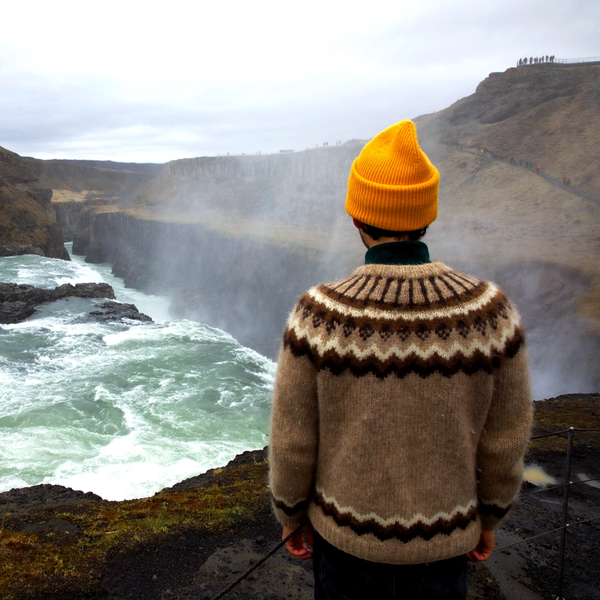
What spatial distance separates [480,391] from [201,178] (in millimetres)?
82707

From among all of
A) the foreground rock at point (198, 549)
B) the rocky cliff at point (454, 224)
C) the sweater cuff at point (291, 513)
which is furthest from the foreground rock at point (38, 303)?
the sweater cuff at point (291, 513)

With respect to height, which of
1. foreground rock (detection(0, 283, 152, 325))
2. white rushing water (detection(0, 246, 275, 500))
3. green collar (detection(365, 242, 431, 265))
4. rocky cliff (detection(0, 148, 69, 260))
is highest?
green collar (detection(365, 242, 431, 265))

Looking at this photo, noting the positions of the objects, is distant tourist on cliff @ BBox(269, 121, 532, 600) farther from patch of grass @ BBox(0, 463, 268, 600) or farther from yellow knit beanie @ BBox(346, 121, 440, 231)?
patch of grass @ BBox(0, 463, 268, 600)

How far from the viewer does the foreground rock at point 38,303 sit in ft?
88.4

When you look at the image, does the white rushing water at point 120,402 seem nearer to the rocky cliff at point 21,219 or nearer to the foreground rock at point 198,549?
the foreground rock at point 198,549

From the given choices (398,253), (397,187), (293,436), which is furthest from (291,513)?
(397,187)

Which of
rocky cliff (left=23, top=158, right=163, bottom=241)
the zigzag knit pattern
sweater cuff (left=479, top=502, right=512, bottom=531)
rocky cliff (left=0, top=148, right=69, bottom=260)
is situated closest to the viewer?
the zigzag knit pattern

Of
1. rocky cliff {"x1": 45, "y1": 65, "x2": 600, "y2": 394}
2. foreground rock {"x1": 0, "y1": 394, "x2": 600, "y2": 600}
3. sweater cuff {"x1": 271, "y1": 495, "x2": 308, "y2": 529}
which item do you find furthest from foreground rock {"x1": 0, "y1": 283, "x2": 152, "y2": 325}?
sweater cuff {"x1": 271, "y1": 495, "x2": 308, "y2": 529}

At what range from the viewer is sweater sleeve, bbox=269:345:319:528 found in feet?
6.20

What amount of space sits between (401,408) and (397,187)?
30.6 inches

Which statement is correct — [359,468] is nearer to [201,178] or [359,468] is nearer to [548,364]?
[548,364]

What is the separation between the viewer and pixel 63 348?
2275 cm

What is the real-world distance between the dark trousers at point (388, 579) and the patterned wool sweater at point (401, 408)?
85 mm

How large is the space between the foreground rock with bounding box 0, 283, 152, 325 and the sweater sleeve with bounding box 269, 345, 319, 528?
27.2 m
